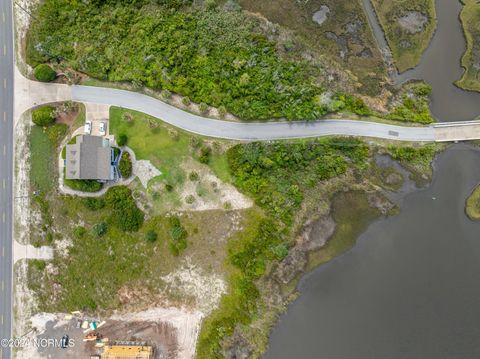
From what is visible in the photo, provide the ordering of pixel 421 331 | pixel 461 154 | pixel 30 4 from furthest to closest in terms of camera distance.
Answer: pixel 30 4
pixel 461 154
pixel 421 331

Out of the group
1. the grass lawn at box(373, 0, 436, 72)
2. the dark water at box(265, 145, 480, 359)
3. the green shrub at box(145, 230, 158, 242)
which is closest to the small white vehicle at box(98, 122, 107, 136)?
the green shrub at box(145, 230, 158, 242)

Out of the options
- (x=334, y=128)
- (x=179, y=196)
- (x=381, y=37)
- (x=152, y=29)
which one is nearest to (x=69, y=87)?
(x=152, y=29)

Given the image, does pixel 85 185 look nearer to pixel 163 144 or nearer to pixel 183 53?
pixel 163 144

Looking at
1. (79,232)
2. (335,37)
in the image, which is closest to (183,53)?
(335,37)

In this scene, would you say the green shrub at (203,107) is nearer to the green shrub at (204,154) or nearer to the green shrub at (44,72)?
the green shrub at (204,154)

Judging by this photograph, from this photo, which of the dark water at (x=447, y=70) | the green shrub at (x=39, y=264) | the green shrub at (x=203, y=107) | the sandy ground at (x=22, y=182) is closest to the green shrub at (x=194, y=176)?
the green shrub at (x=203, y=107)

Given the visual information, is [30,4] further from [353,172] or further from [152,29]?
[353,172]
